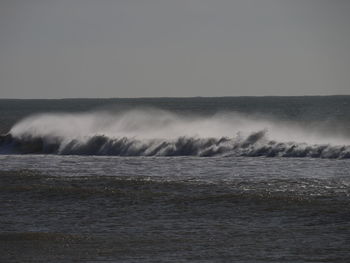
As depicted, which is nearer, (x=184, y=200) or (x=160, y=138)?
(x=184, y=200)

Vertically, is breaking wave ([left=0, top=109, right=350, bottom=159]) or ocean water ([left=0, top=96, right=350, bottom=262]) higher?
breaking wave ([left=0, top=109, right=350, bottom=159])

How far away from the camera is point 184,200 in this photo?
21.7 metres

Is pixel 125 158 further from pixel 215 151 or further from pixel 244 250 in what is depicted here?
pixel 244 250

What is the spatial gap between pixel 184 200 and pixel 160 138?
69.8 ft

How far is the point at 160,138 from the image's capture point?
4291cm

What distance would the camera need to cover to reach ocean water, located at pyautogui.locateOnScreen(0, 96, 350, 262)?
52.4 ft

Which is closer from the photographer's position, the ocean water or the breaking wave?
the ocean water

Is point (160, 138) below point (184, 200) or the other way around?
the other way around

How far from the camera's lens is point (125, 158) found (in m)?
38.1

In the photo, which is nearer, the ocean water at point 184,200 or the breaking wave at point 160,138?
the ocean water at point 184,200

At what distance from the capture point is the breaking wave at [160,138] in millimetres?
37938

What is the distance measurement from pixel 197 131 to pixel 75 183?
1859 cm

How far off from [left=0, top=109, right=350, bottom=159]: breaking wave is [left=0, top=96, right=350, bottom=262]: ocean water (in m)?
0.12

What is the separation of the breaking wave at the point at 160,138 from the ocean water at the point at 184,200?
119 millimetres
